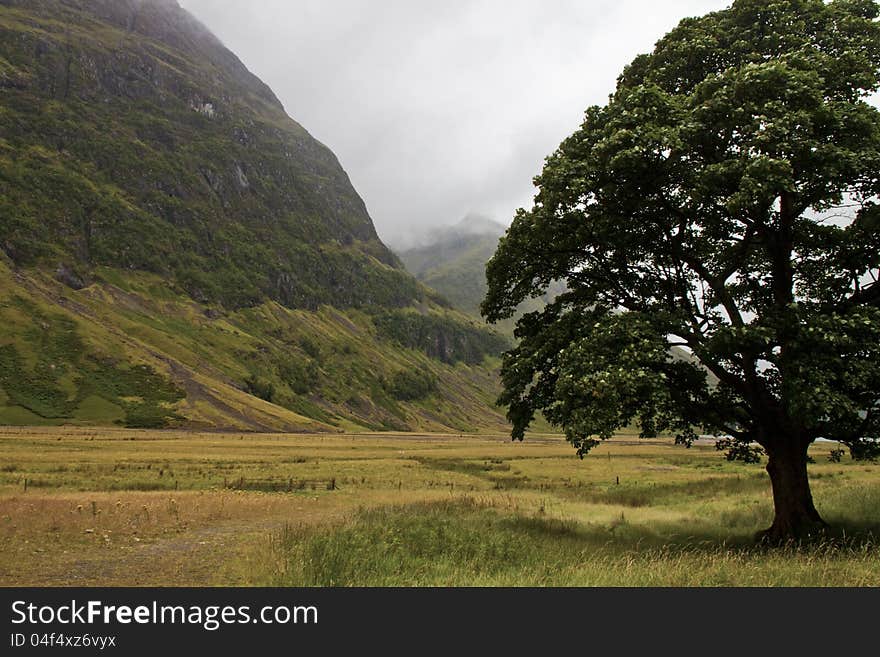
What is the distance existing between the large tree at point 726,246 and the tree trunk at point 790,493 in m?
0.05

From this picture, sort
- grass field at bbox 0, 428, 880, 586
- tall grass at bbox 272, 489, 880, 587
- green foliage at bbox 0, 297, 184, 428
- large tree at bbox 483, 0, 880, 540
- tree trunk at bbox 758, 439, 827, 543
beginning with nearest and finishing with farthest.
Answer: tall grass at bbox 272, 489, 880, 587 < grass field at bbox 0, 428, 880, 586 < large tree at bbox 483, 0, 880, 540 < tree trunk at bbox 758, 439, 827, 543 < green foliage at bbox 0, 297, 184, 428

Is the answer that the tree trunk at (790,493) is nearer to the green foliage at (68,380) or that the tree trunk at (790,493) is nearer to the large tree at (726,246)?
the large tree at (726,246)

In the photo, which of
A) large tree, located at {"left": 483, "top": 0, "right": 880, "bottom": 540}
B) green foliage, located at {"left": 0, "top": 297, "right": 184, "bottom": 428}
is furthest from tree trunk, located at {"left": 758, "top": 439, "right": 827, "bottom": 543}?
green foliage, located at {"left": 0, "top": 297, "right": 184, "bottom": 428}

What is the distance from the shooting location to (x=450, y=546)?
16.4 metres

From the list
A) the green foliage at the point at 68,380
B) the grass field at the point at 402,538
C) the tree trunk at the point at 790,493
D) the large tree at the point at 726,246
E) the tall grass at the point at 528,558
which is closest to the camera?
the tall grass at the point at 528,558

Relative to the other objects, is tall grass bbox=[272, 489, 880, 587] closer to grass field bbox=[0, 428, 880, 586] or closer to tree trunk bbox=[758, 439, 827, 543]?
grass field bbox=[0, 428, 880, 586]

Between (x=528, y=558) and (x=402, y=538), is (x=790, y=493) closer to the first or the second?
(x=528, y=558)

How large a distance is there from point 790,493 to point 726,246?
32.4ft

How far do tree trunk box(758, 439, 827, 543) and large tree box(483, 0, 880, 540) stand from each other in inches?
2.0

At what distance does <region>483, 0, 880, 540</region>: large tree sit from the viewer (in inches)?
643

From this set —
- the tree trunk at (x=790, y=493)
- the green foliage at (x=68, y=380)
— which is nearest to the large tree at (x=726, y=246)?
the tree trunk at (x=790, y=493)

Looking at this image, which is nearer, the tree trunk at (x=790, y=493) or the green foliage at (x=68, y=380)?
the tree trunk at (x=790, y=493)

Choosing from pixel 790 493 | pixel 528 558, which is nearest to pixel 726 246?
pixel 790 493

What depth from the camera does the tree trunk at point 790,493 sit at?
19188mm
